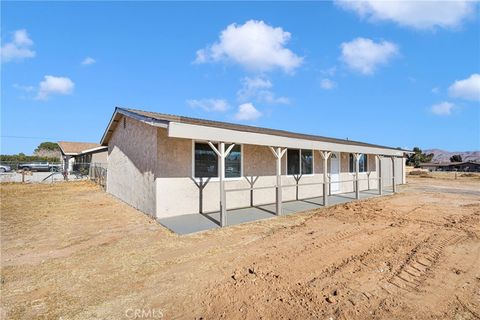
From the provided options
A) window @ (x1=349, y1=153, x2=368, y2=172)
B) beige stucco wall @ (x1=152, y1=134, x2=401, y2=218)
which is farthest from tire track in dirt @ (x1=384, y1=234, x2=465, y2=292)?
window @ (x1=349, y1=153, x2=368, y2=172)

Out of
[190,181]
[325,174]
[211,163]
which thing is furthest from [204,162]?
[325,174]

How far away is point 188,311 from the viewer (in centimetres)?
308

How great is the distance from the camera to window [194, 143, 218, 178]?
8375 mm

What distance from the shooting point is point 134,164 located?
32.3 feet

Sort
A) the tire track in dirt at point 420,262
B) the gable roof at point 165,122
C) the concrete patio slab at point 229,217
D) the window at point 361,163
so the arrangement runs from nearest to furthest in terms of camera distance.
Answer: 1. the tire track in dirt at point 420,262
2. the concrete patio slab at point 229,217
3. the gable roof at point 165,122
4. the window at point 361,163

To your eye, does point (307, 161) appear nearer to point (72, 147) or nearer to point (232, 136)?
point (232, 136)

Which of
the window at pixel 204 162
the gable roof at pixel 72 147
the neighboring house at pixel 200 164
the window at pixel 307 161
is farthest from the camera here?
the gable roof at pixel 72 147

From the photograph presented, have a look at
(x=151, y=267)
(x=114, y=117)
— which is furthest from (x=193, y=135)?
(x=114, y=117)

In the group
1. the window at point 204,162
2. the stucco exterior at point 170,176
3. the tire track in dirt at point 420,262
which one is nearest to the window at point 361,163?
the stucco exterior at point 170,176

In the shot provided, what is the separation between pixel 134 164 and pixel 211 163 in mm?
3102

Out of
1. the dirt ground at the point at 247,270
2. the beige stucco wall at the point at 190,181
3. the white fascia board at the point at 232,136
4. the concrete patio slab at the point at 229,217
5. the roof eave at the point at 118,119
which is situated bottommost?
the dirt ground at the point at 247,270

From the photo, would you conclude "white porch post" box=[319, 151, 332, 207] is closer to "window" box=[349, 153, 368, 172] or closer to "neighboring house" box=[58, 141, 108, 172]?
"window" box=[349, 153, 368, 172]

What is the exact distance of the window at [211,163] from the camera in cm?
839

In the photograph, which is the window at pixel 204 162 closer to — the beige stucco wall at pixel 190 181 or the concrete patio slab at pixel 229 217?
the beige stucco wall at pixel 190 181
